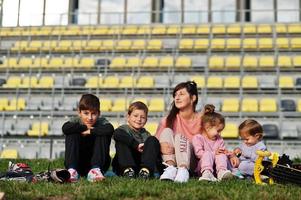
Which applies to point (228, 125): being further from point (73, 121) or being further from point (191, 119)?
point (73, 121)

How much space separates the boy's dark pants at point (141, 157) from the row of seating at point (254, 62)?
1034 cm

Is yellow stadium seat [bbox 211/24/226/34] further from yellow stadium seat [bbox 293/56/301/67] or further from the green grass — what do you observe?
the green grass

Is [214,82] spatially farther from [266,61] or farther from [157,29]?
[157,29]

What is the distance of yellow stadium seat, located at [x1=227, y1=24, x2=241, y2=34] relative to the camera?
59.4 ft

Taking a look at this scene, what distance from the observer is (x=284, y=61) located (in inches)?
624

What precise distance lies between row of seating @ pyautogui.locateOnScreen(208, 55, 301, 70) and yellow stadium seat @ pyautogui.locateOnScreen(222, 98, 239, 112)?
5.46ft

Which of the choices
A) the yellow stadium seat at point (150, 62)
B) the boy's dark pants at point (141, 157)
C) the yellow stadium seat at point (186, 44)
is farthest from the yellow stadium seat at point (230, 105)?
the boy's dark pants at point (141, 157)

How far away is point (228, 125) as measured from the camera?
13.2 meters

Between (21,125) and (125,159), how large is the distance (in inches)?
364

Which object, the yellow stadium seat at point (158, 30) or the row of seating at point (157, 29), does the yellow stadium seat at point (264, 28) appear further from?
the yellow stadium seat at point (158, 30)

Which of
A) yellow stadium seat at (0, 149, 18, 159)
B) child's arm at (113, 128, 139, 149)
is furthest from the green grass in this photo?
yellow stadium seat at (0, 149, 18, 159)

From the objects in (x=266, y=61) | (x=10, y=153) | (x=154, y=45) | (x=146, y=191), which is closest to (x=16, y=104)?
(x=10, y=153)

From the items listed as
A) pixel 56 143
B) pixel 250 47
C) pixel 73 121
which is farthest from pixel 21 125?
pixel 73 121

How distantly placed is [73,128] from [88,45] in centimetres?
1278
